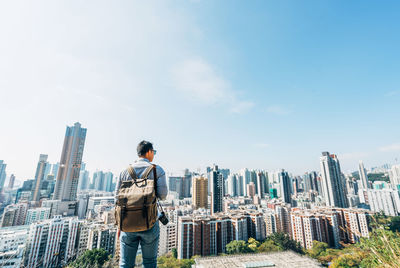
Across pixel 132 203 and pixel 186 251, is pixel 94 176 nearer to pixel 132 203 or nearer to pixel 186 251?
pixel 186 251

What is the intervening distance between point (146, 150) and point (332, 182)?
134ft

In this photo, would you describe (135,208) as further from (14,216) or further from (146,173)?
(14,216)

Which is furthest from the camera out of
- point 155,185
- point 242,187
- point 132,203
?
point 242,187

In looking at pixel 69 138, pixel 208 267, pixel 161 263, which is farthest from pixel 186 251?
pixel 69 138

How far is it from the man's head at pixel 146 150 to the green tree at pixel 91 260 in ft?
55.3

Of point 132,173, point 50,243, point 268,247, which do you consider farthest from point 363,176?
point 50,243

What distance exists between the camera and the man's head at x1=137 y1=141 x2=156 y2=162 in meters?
1.51

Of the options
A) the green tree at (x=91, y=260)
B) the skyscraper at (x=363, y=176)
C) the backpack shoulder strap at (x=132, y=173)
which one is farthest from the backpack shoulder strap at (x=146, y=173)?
the skyscraper at (x=363, y=176)

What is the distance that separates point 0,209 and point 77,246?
3485cm

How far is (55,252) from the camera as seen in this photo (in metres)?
16.4

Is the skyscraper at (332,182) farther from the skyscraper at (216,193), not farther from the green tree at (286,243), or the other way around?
the skyscraper at (216,193)

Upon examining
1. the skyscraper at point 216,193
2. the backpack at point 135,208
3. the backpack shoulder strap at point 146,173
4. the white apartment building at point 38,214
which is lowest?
the white apartment building at point 38,214

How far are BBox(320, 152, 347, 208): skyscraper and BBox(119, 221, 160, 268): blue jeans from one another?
39.8 meters

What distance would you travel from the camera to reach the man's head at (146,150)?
4.95 feet
